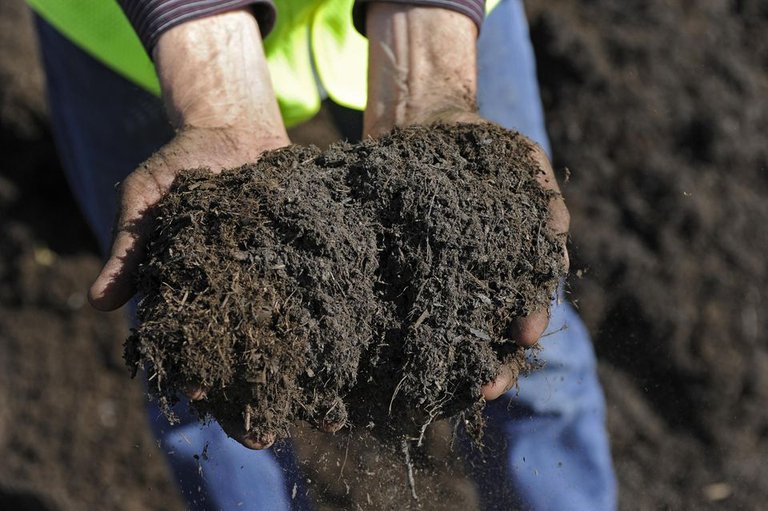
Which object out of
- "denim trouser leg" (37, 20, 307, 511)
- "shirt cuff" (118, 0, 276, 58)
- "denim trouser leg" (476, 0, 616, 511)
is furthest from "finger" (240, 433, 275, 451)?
"shirt cuff" (118, 0, 276, 58)

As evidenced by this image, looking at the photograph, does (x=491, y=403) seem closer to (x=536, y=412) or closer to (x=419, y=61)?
(x=536, y=412)

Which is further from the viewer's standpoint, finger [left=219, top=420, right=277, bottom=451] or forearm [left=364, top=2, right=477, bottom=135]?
forearm [left=364, top=2, right=477, bottom=135]

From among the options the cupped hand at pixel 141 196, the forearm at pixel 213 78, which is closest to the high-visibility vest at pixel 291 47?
the forearm at pixel 213 78

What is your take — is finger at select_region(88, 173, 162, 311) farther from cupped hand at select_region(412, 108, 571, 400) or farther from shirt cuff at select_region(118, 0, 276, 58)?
cupped hand at select_region(412, 108, 571, 400)

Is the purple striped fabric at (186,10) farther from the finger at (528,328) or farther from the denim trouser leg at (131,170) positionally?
the finger at (528,328)

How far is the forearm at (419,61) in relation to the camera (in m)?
1.40

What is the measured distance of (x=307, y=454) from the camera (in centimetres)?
119

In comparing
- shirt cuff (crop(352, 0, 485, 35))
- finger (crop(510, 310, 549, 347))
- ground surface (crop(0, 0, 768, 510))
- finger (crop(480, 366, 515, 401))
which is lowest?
ground surface (crop(0, 0, 768, 510))

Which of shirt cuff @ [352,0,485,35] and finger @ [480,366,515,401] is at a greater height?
shirt cuff @ [352,0,485,35]

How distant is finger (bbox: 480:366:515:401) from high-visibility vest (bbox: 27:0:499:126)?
0.69 meters

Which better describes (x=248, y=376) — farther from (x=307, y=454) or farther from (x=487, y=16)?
(x=487, y=16)

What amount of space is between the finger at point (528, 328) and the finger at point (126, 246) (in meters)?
0.53

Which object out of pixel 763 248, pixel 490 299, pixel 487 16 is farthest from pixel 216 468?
pixel 763 248

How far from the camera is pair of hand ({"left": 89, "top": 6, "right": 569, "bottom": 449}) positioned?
3.80 ft
